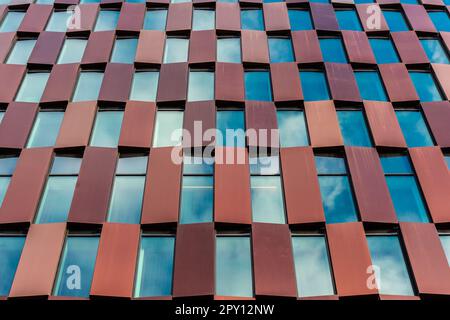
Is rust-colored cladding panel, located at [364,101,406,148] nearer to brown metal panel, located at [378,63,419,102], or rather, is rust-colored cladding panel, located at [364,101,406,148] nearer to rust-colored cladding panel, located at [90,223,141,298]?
brown metal panel, located at [378,63,419,102]

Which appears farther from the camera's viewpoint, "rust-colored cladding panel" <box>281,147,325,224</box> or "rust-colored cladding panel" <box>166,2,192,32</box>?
"rust-colored cladding panel" <box>166,2,192,32</box>

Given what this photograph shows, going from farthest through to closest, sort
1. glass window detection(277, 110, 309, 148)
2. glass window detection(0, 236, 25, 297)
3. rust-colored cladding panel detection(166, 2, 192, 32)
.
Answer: rust-colored cladding panel detection(166, 2, 192, 32)
glass window detection(277, 110, 309, 148)
glass window detection(0, 236, 25, 297)

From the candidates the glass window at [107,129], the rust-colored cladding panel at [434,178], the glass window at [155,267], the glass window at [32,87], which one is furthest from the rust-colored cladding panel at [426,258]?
the glass window at [32,87]

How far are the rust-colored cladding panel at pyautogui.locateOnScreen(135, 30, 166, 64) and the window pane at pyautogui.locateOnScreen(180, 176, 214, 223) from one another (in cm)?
Answer: 679

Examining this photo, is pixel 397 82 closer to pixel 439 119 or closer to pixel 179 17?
pixel 439 119

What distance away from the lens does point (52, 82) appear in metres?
19.7

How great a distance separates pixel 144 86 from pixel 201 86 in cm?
240

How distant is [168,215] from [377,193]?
7.07 meters

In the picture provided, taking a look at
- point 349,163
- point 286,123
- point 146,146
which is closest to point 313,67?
point 286,123

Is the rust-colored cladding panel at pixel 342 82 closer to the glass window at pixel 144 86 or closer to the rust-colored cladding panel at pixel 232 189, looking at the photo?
the rust-colored cladding panel at pixel 232 189

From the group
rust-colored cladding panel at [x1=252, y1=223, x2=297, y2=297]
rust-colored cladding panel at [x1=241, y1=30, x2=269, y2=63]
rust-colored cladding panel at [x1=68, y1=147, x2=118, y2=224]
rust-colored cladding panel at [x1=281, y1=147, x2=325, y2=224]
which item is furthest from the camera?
rust-colored cladding panel at [x1=241, y1=30, x2=269, y2=63]

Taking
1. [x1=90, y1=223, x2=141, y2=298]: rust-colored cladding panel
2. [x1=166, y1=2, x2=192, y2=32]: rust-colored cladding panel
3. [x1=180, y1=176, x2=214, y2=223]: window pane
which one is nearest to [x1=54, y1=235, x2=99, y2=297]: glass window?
[x1=90, y1=223, x2=141, y2=298]: rust-colored cladding panel

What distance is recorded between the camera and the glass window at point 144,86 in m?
19.2

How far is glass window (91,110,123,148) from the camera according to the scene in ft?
57.4
